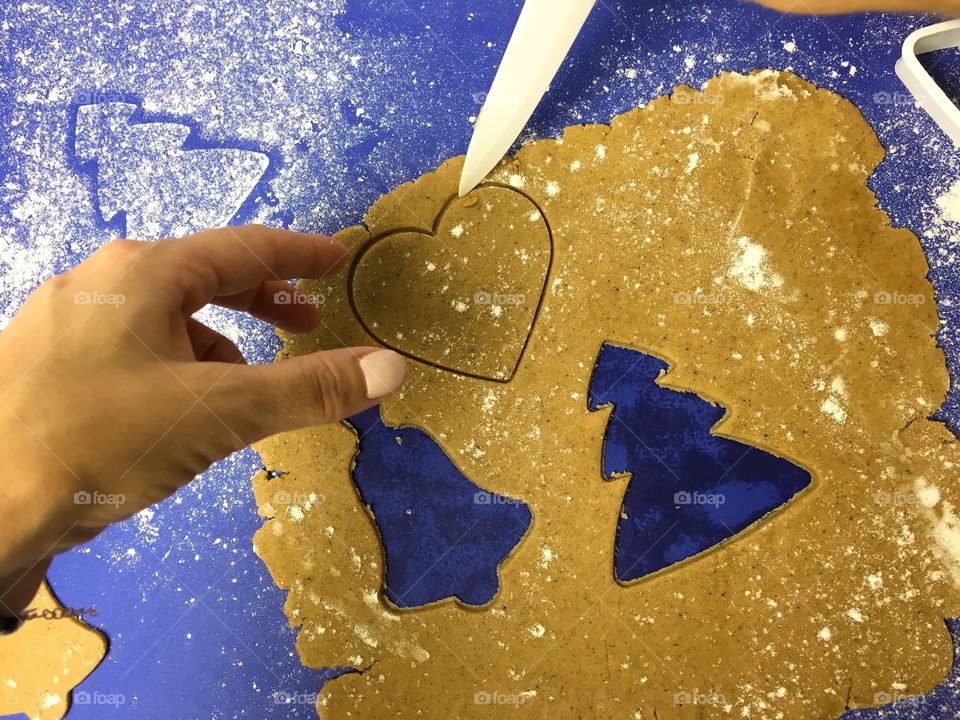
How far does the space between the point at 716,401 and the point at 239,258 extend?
127cm

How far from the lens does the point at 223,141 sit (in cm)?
186

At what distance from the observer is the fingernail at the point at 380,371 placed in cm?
150

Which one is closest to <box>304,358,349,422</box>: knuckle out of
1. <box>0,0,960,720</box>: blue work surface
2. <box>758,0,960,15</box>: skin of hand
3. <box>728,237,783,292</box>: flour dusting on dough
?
<box>0,0,960,720</box>: blue work surface

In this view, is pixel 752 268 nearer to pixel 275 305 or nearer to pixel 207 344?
pixel 275 305

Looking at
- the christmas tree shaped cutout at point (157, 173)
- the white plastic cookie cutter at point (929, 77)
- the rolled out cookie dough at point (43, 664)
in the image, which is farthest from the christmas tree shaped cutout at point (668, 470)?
the rolled out cookie dough at point (43, 664)

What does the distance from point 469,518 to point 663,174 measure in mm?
1086

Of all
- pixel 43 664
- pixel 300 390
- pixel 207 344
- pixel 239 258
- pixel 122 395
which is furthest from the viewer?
pixel 43 664

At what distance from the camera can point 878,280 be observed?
5.59 ft

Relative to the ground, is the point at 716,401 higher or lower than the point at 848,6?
lower

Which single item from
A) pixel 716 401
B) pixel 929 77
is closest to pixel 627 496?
pixel 716 401

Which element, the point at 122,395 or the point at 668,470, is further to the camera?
the point at 668,470

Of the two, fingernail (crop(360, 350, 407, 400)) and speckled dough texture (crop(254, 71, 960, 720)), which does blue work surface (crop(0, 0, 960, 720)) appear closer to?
speckled dough texture (crop(254, 71, 960, 720))

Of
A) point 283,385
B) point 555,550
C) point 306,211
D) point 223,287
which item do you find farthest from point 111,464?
point 555,550

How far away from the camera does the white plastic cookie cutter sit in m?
1.68
